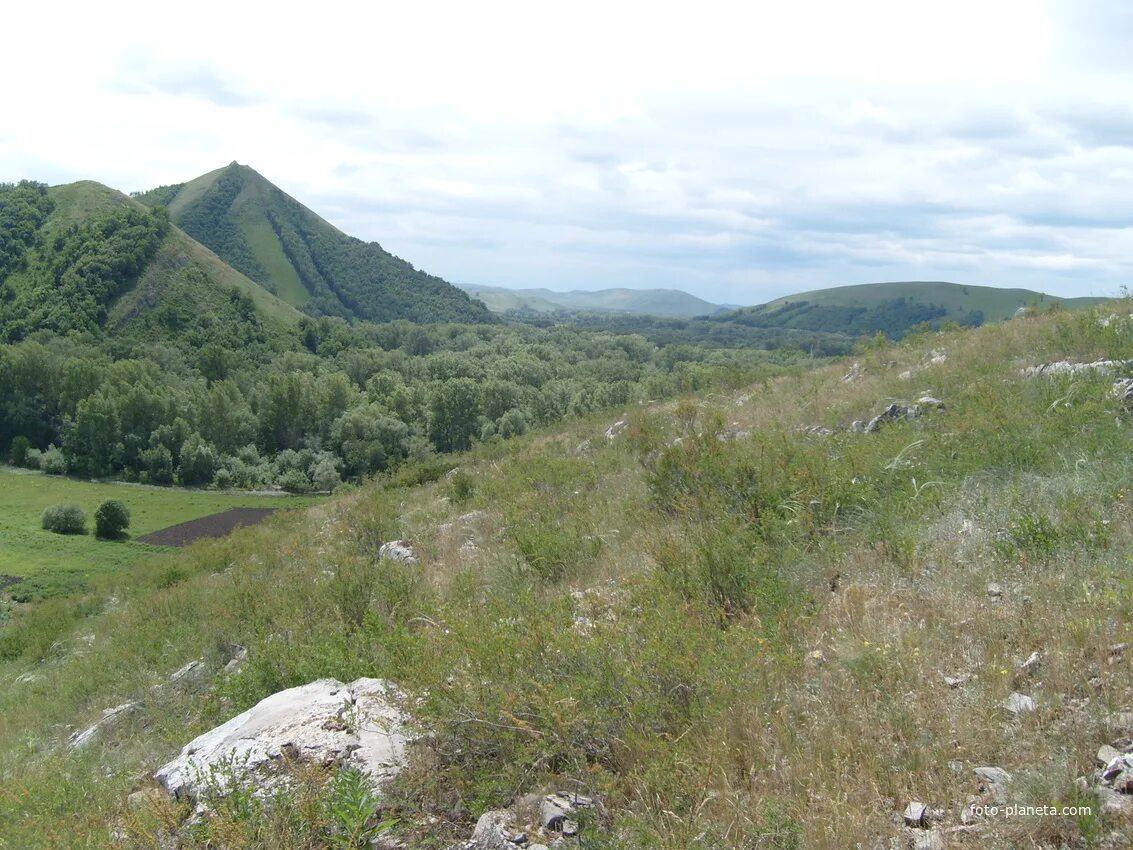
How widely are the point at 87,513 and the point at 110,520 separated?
19.4ft

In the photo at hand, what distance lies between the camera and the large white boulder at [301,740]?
11.8ft

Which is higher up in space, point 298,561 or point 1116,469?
point 1116,469

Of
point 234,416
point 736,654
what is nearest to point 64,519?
point 234,416

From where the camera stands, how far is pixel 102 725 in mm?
6328

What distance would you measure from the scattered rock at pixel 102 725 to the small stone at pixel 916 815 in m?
6.68

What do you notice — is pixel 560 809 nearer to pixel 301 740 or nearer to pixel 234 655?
pixel 301 740

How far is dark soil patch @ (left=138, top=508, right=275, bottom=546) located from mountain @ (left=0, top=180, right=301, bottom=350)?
55.0 meters

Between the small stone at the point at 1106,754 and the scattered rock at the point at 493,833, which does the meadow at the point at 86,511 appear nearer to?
the scattered rock at the point at 493,833

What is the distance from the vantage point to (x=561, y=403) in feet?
224

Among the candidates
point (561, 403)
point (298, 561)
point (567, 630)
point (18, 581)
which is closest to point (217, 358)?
point (561, 403)

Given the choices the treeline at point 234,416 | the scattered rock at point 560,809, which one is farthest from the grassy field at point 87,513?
the scattered rock at point 560,809

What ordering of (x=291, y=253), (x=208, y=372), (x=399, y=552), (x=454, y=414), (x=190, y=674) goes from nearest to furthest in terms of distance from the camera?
1. (x=190, y=674)
2. (x=399, y=552)
3. (x=454, y=414)
4. (x=208, y=372)
5. (x=291, y=253)

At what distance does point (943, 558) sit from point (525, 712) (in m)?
3.06

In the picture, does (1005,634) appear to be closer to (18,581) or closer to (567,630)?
(567,630)
